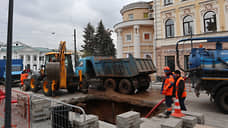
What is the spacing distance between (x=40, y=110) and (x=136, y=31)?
60.0 ft

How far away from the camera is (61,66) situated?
9352 millimetres

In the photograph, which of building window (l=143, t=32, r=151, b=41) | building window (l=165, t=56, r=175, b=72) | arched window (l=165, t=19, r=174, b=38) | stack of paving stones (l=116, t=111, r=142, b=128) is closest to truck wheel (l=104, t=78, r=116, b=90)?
stack of paving stones (l=116, t=111, r=142, b=128)

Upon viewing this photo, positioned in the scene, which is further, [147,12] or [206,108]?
[147,12]

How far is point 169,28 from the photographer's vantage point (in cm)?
1761

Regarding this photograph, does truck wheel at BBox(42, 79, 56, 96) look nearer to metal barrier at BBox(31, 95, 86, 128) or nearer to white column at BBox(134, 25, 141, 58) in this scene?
metal barrier at BBox(31, 95, 86, 128)

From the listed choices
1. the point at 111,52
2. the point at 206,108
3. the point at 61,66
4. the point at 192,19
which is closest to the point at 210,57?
the point at 206,108

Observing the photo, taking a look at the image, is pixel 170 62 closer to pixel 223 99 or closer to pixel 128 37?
pixel 128 37

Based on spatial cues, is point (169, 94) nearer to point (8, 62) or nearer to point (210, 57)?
point (210, 57)

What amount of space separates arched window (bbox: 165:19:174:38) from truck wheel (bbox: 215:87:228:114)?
12650mm

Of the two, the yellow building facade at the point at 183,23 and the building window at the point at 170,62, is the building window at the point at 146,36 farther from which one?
the building window at the point at 170,62

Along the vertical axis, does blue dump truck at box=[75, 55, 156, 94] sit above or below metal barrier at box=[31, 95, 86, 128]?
above

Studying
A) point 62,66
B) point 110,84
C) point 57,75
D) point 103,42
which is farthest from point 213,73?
point 103,42

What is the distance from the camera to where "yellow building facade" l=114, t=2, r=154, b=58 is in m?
20.9

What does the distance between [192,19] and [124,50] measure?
392 inches
